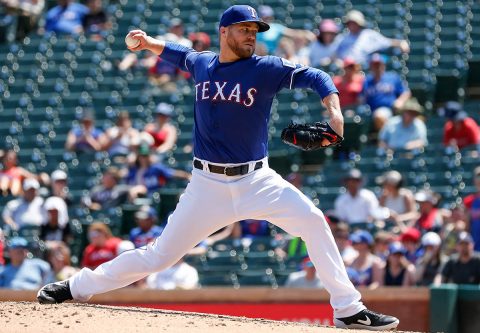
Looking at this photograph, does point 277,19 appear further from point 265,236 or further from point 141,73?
point 265,236


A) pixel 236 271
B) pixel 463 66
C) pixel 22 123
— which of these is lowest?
pixel 236 271

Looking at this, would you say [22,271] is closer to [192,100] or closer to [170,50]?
[192,100]

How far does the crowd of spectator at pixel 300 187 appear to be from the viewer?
34.3 ft

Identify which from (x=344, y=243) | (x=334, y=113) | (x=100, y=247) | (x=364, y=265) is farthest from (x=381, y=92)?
(x=334, y=113)

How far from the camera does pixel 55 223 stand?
40.6 feet

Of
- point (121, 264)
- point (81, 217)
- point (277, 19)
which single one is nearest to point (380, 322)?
point (121, 264)

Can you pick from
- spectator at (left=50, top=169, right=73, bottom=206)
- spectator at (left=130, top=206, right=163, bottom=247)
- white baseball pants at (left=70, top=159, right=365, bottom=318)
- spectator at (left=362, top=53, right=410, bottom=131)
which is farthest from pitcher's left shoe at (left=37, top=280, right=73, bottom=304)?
spectator at (left=362, top=53, right=410, bottom=131)

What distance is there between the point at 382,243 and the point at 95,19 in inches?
270

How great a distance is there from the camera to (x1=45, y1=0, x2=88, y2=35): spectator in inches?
634

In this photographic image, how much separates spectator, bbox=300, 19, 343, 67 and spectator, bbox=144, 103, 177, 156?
1.71m

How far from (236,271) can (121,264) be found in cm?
448

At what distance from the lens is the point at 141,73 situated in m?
14.9

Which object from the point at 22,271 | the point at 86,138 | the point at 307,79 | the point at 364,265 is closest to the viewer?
the point at 307,79

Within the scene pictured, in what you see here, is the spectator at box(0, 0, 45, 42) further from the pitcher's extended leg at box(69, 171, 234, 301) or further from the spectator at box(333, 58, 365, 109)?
the pitcher's extended leg at box(69, 171, 234, 301)
